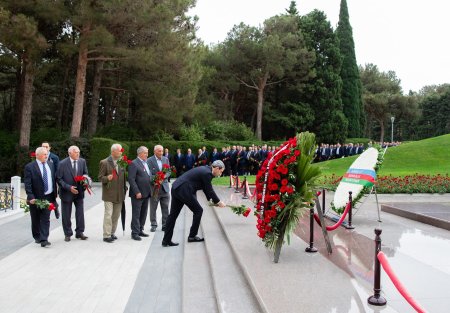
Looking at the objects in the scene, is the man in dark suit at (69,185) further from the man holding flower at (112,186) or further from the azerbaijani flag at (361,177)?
the azerbaijani flag at (361,177)

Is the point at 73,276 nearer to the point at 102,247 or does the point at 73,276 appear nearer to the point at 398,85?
the point at 102,247

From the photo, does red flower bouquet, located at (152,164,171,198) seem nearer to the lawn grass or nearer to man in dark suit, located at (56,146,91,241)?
man in dark suit, located at (56,146,91,241)

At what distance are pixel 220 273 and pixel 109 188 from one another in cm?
335

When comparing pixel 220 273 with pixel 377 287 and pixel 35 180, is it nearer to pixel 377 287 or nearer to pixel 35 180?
pixel 377 287

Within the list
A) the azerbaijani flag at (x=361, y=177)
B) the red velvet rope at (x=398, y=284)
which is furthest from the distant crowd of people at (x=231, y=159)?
the red velvet rope at (x=398, y=284)

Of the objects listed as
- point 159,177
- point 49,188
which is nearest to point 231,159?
point 159,177

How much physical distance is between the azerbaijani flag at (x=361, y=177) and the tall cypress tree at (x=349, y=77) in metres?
39.3

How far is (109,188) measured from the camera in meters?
8.80

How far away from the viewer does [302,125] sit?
138 feet

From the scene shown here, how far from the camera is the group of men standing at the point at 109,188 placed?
817cm

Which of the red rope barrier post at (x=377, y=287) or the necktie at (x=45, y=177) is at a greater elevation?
the necktie at (x=45, y=177)

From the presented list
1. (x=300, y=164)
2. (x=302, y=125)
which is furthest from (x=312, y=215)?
(x=302, y=125)

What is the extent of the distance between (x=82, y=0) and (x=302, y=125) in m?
24.6

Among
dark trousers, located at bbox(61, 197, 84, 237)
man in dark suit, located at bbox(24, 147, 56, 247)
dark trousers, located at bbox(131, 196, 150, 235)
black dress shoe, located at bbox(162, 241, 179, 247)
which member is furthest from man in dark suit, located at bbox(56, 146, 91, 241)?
black dress shoe, located at bbox(162, 241, 179, 247)
